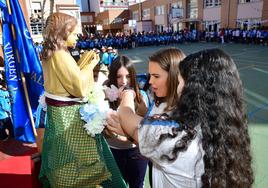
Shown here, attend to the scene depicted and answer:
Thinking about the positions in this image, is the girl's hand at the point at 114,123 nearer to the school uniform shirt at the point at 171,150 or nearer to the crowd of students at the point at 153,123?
the crowd of students at the point at 153,123

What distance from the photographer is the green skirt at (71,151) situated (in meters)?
1.65

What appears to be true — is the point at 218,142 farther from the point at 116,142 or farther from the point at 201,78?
the point at 116,142

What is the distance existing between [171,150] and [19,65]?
111 inches

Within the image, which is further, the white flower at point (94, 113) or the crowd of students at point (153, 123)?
the white flower at point (94, 113)

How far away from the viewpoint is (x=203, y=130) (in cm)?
96

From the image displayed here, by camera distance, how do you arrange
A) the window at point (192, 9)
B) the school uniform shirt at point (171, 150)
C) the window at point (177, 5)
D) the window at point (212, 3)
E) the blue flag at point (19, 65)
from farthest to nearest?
the window at point (177, 5), the window at point (192, 9), the window at point (212, 3), the blue flag at point (19, 65), the school uniform shirt at point (171, 150)

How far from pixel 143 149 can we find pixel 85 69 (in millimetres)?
831

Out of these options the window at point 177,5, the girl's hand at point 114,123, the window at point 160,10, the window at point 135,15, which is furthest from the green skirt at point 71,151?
the window at point 135,15

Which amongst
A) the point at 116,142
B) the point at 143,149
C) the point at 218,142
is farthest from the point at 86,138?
the point at 218,142

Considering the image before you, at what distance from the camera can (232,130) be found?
98 cm

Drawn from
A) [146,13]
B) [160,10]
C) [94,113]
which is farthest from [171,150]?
[146,13]

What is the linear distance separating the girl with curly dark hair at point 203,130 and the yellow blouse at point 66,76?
70 centimetres

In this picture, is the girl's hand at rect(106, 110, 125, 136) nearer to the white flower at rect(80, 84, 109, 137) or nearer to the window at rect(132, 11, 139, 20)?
the white flower at rect(80, 84, 109, 137)

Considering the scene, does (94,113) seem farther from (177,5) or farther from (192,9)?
(177,5)
